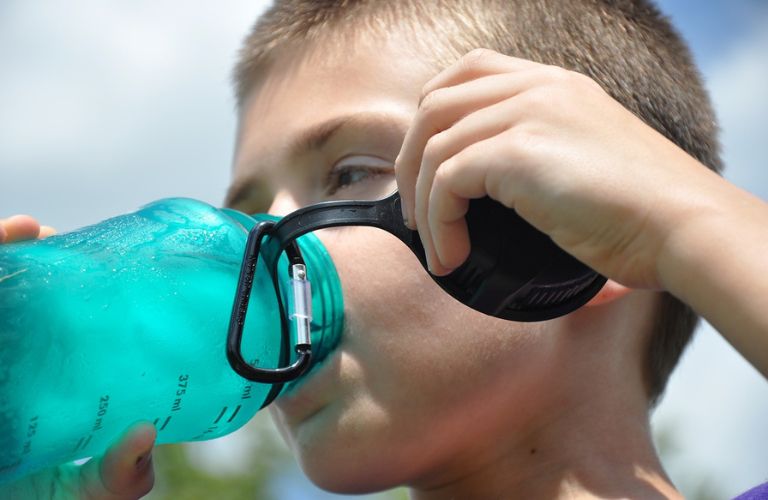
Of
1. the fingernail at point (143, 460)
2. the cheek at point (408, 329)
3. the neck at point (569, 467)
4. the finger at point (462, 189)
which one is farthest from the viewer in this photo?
the neck at point (569, 467)

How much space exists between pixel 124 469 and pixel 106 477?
0.03 metres

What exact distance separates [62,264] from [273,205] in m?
0.49

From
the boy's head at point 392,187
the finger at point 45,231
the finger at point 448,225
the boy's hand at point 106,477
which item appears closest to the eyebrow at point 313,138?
the boy's head at point 392,187

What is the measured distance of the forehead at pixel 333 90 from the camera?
1492 mm

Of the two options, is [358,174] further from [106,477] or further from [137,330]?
[106,477]

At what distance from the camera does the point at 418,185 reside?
108 cm

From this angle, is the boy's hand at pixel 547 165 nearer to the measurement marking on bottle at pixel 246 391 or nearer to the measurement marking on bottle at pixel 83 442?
the measurement marking on bottle at pixel 246 391

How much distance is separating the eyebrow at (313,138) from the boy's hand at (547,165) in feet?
1.19

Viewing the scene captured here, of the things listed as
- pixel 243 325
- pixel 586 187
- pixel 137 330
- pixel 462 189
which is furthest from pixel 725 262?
pixel 137 330

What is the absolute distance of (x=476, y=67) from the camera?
1.11 meters

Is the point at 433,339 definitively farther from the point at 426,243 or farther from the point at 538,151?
the point at 538,151

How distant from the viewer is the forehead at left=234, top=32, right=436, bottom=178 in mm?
1492

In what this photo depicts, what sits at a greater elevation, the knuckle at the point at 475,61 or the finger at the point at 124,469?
the knuckle at the point at 475,61

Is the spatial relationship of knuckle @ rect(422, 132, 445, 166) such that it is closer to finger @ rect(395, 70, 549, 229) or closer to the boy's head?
finger @ rect(395, 70, 549, 229)
